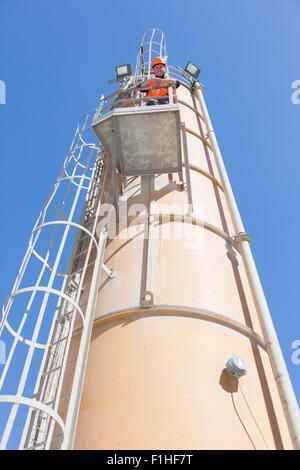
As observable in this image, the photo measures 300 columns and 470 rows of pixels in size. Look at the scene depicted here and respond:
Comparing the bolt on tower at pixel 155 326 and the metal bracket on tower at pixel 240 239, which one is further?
the metal bracket on tower at pixel 240 239

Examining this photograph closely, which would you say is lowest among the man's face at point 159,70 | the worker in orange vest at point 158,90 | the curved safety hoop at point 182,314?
the curved safety hoop at point 182,314

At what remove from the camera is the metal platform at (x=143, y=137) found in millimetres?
6500

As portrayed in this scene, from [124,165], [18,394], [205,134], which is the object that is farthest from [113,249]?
[205,134]

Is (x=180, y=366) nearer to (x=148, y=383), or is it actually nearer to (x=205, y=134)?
(x=148, y=383)

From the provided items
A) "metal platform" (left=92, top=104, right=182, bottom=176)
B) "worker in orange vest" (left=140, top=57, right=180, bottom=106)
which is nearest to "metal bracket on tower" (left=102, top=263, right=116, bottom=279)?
"metal platform" (left=92, top=104, right=182, bottom=176)

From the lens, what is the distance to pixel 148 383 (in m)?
3.95

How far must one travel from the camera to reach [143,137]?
6883mm

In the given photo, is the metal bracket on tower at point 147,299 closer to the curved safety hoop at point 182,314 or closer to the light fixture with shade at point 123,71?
the curved safety hoop at point 182,314

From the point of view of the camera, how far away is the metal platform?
650cm

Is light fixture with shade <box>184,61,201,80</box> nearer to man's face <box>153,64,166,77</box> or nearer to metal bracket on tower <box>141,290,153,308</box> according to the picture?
man's face <box>153,64,166,77</box>

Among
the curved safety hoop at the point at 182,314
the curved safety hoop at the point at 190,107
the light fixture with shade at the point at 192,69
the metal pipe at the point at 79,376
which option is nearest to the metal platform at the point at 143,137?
the metal pipe at the point at 79,376

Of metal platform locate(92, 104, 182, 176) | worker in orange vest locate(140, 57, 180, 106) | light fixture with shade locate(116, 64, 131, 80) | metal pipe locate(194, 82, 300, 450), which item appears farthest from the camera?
light fixture with shade locate(116, 64, 131, 80)

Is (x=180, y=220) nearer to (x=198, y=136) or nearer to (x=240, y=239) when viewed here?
(x=240, y=239)
